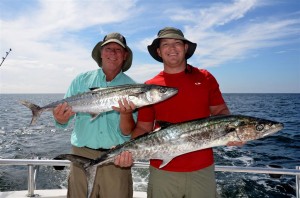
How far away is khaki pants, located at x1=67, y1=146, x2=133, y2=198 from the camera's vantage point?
4.23 m

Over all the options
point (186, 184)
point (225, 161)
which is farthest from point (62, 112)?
point (225, 161)

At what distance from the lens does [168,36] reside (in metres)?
3.79

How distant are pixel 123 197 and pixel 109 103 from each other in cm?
139

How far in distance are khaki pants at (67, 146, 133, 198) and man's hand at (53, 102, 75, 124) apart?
0.53 m

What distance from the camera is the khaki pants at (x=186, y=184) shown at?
11.5 feet

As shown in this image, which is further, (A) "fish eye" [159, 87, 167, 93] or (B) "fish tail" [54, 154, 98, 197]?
(B) "fish tail" [54, 154, 98, 197]

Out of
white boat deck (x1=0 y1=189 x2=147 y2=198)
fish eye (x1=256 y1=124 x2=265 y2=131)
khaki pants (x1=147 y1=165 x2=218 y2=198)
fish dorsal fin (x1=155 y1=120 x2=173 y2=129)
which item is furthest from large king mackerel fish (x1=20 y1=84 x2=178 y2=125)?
white boat deck (x1=0 y1=189 x2=147 y2=198)

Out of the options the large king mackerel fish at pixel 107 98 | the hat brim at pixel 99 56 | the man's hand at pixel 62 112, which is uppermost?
the hat brim at pixel 99 56

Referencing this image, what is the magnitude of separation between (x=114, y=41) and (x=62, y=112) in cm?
135

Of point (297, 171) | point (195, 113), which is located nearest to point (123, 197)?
point (195, 113)

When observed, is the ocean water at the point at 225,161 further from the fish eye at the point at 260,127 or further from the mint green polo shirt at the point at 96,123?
the fish eye at the point at 260,127

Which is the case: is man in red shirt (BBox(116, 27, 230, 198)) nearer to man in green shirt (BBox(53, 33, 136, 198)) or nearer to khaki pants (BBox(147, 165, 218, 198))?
khaki pants (BBox(147, 165, 218, 198))

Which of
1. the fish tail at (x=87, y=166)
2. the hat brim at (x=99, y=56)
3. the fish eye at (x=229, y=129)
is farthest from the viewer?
the hat brim at (x=99, y=56)

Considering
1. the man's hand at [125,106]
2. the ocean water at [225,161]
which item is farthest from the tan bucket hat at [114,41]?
the ocean water at [225,161]
